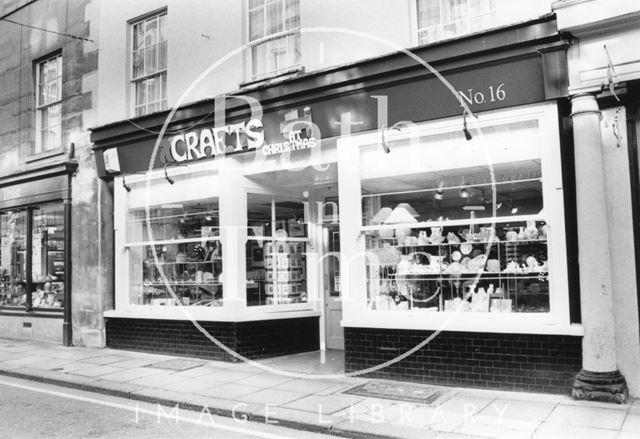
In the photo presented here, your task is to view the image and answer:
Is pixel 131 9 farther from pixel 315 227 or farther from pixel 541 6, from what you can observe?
pixel 541 6

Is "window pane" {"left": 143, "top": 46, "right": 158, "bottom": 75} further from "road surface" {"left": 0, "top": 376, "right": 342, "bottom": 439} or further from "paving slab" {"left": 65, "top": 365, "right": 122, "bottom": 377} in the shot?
"road surface" {"left": 0, "top": 376, "right": 342, "bottom": 439}

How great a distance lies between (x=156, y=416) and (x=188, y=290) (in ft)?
13.8

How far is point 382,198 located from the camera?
8836 mm

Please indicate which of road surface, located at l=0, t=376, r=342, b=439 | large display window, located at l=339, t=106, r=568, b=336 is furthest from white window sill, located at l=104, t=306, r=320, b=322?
road surface, located at l=0, t=376, r=342, b=439

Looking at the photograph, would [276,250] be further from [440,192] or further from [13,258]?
[13,258]

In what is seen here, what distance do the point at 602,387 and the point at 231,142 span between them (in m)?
6.65

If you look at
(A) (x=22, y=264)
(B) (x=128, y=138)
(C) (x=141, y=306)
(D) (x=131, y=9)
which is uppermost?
(D) (x=131, y=9)

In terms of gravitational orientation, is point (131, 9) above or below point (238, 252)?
above

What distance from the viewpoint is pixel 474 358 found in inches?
303

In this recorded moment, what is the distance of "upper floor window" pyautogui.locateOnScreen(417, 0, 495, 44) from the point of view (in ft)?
26.9

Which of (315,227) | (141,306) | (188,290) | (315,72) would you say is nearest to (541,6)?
(315,72)

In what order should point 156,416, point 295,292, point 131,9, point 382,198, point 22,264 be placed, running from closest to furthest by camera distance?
point 156,416, point 382,198, point 295,292, point 131,9, point 22,264

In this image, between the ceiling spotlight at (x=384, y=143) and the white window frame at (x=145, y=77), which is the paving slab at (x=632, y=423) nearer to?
the ceiling spotlight at (x=384, y=143)

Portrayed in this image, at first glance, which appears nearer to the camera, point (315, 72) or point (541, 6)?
point (541, 6)
